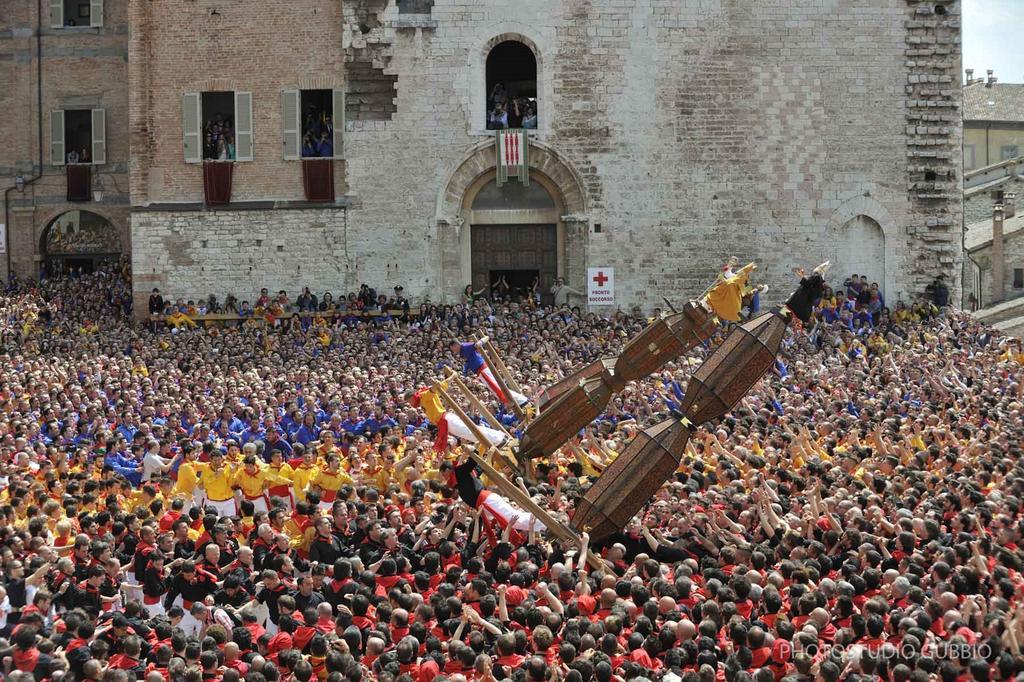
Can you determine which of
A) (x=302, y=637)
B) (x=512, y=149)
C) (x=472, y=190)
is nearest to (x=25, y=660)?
(x=302, y=637)

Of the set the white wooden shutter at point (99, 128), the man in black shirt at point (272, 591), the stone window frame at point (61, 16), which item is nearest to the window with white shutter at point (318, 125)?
the white wooden shutter at point (99, 128)

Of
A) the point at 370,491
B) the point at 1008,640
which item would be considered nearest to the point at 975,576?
the point at 1008,640

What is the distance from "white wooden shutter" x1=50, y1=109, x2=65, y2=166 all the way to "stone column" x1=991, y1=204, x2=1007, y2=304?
1162 inches

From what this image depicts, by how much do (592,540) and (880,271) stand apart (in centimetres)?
2171

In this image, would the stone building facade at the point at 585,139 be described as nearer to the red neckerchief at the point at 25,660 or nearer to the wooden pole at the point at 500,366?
the wooden pole at the point at 500,366

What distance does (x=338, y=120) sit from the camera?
32406mm

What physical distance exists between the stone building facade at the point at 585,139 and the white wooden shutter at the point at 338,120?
0.07 metres

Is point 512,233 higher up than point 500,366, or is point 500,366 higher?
point 512,233

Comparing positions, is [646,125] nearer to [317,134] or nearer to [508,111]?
[508,111]

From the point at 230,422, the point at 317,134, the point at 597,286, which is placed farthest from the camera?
the point at 317,134

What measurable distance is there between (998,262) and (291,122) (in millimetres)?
24497

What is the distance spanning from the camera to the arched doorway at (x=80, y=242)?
124 feet

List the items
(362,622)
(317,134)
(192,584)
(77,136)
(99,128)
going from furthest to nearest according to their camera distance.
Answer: (77,136)
(99,128)
(317,134)
(192,584)
(362,622)

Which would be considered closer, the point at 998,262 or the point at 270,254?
the point at 270,254
